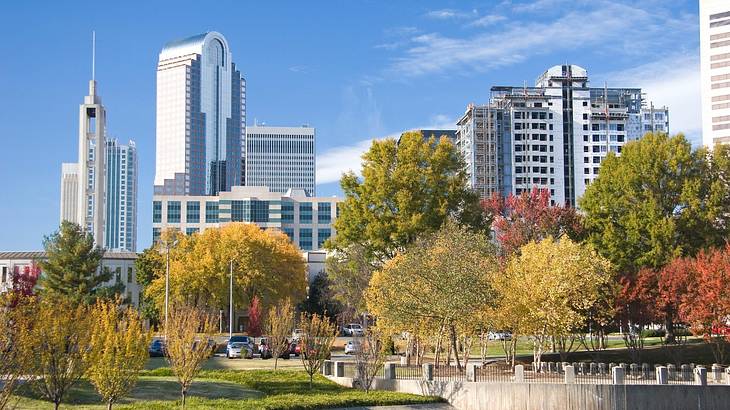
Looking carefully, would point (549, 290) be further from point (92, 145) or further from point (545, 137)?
point (545, 137)

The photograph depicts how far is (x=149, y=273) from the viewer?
106062 mm

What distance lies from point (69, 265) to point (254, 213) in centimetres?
9549

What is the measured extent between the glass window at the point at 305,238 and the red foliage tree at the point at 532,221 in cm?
9893

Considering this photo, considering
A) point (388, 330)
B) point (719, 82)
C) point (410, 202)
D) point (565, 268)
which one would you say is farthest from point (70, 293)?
point (719, 82)

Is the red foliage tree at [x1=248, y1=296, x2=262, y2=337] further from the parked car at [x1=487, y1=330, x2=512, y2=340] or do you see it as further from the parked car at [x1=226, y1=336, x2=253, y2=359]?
the parked car at [x1=487, y1=330, x2=512, y2=340]

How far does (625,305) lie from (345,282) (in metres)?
22.0

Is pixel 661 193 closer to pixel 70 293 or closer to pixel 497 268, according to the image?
pixel 497 268

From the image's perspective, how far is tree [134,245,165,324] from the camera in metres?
93.2

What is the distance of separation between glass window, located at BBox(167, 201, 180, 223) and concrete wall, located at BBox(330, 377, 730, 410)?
5127 inches

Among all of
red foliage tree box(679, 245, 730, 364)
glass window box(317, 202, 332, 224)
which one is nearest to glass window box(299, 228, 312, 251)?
glass window box(317, 202, 332, 224)

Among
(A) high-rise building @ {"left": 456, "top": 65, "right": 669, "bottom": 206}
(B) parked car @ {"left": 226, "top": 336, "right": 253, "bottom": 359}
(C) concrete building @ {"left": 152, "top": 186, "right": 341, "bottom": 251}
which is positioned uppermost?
(A) high-rise building @ {"left": 456, "top": 65, "right": 669, "bottom": 206}

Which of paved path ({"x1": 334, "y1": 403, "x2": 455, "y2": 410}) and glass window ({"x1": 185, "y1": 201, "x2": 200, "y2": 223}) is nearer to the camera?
paved path ({"x1": 334, "y1": 403, "x2": 455, "y2": 410})

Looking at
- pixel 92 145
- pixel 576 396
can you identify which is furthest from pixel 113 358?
pixel 92 145

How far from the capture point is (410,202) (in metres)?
63.1
